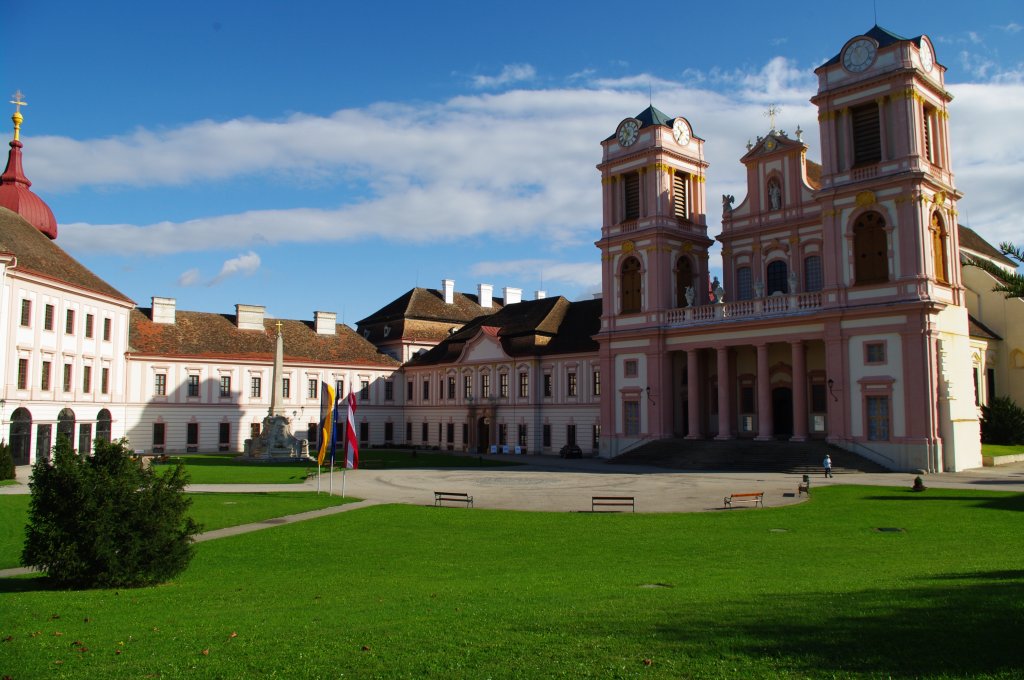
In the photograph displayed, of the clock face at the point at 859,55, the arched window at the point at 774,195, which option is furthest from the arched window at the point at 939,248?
the arched window at the point at 774,195

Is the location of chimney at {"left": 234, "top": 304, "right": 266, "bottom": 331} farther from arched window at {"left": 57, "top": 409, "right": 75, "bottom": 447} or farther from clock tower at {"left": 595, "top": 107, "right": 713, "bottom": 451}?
clock tower at {"left": 595, "top": 107, "right": 713, "bottom": 451}

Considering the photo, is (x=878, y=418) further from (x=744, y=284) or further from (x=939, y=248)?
(x=744, y=284)

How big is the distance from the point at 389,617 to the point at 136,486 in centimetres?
645

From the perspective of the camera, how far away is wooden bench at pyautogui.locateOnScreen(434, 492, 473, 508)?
27.6m

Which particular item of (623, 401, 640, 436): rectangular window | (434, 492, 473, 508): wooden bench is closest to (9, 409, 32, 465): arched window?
(434, 492, 473, 508): wooden bench

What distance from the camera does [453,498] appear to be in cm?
2880

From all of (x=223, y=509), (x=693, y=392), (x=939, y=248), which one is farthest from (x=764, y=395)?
(x=223, y=509)

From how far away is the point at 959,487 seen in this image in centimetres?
3281

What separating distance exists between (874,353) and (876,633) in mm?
36988

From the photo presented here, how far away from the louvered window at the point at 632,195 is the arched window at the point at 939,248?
726 inches

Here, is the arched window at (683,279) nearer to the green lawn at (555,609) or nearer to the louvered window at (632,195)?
the louvered window at (632,195)

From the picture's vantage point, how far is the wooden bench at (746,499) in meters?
26.7

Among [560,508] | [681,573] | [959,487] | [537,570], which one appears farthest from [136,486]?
[959,487]

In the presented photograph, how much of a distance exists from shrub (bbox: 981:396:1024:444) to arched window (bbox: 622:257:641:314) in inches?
948
